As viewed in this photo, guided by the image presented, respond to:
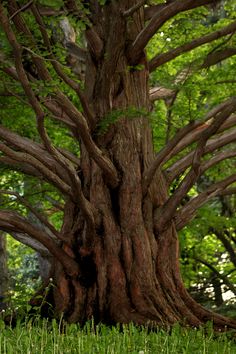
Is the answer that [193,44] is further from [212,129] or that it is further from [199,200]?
[199,200]

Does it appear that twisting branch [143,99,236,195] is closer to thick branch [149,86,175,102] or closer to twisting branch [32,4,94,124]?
twisting branch [32,4,94,124]

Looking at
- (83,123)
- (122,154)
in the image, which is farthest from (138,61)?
(83,123)

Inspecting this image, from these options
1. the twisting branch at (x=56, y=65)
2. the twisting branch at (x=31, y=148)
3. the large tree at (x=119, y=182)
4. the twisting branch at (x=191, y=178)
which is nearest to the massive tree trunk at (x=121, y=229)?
the large tree at (x=119, y=182)

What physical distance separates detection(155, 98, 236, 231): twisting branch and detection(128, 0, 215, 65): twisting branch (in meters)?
1.46

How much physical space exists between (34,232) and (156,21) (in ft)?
12.0

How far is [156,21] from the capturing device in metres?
8.94

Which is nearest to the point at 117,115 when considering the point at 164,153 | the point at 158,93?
the point at 164,153

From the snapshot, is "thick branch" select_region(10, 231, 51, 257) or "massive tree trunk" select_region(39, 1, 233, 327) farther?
"thick branch" select_region(10, 231, 51, 257)

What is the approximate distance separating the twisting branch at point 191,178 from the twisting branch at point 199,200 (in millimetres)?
527

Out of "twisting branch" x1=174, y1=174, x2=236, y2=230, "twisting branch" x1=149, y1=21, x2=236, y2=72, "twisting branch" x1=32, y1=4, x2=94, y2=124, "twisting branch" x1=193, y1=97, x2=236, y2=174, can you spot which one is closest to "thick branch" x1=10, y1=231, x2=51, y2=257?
"twisting branch" x1=174, y1=174, x2=236, y2=230

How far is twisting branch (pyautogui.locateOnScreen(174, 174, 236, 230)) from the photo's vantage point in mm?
10266

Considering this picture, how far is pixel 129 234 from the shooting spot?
963 cm

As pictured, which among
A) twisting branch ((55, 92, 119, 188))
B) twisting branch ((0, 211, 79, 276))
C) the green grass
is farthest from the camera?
twisting branch ((0, 211, 79, 276))

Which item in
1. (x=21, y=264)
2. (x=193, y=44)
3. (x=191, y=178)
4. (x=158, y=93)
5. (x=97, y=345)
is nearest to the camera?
(x=97, y=345)
